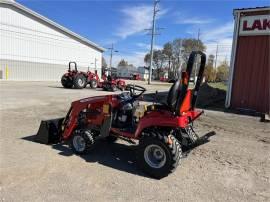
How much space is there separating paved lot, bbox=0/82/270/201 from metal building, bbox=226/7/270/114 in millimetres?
5219

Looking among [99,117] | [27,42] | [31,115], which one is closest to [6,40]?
[27,42]

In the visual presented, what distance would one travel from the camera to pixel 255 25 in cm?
1134

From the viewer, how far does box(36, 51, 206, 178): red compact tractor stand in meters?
4.14

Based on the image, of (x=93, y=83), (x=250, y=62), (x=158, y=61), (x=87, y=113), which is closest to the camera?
(x=87, y=113)

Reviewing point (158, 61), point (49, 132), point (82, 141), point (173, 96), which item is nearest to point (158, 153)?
point (173, 96)

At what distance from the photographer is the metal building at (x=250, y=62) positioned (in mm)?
11117

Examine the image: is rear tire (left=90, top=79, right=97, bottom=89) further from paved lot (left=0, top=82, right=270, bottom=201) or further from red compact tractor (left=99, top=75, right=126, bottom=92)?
paved lot (left=0, top=82, right=270, bottom=201)

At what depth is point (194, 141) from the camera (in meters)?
4.72

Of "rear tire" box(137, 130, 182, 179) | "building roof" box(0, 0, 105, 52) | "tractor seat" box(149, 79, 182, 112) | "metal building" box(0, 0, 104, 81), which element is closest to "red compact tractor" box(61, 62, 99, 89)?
"metal building" box(0, 0, 104, 81)

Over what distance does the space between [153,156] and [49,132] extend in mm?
2367

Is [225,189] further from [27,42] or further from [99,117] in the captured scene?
[27,42]

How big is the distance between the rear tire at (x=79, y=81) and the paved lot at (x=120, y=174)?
12.6 metres

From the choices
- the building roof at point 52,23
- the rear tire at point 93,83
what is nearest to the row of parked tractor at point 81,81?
the rear tire at point 93,83

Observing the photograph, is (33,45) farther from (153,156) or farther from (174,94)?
(174,94)
